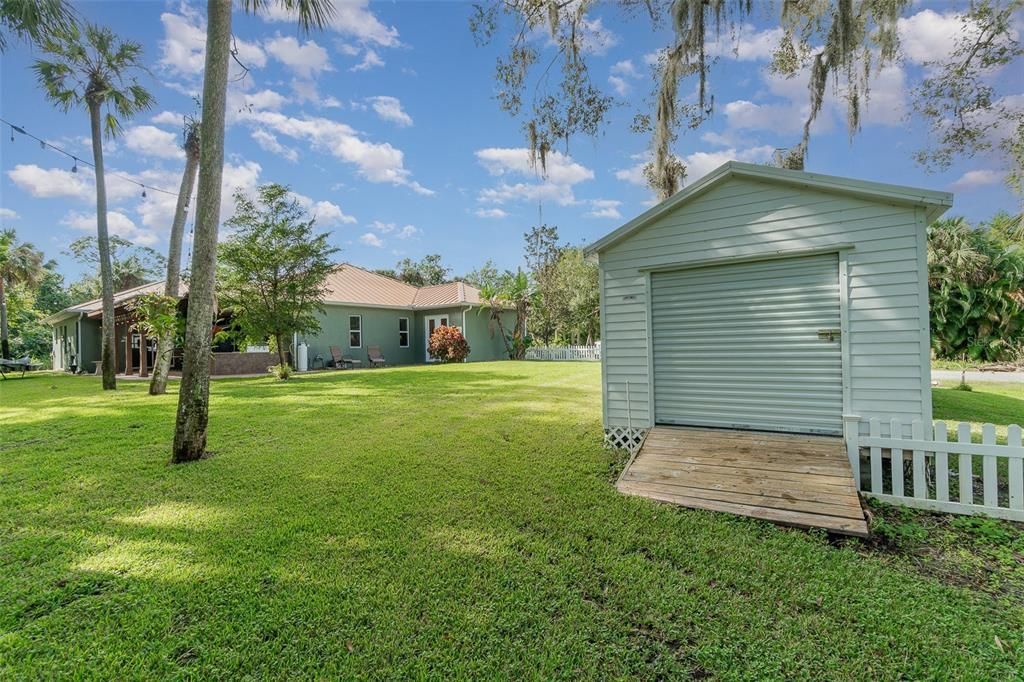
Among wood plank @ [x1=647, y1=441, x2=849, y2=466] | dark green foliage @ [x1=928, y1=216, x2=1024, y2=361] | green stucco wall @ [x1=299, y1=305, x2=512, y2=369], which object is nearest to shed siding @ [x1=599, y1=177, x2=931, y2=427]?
wood plank @ [x1=647, y1=441, x2=849, y2=466]

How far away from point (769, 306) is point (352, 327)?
16534 mm

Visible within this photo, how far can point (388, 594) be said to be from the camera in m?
2.40

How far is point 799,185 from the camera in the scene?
4.33 meters

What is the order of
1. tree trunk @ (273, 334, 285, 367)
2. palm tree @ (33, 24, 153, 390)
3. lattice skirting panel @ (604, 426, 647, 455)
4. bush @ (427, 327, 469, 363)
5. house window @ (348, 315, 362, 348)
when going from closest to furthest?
lattice skirting panel @ (604, 426, 647, 455), palm tree @ (33, 24, 153, 390), tree trunk @ (273, 334, 285, 367), house window @ (348, 315, 362, 348), bush @ (427, 327, 469, 363)

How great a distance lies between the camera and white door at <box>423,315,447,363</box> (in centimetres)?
1984

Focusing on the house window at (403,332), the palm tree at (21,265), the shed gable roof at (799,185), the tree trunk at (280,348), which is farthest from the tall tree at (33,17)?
the palm tree at (21,265)

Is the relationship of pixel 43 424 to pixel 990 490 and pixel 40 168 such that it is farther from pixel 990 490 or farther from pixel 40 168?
pixel 990 490

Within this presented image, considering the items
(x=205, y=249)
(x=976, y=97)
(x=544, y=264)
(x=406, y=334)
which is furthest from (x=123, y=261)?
(x=976, y=97)

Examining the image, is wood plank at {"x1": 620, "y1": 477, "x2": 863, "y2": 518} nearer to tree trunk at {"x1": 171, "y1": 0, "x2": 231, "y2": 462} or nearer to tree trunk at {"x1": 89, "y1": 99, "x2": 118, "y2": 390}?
tree trunk at {"x1": 171, "y1": 0, "x2": 231, "y2": 462}

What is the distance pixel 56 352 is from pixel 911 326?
100 feet

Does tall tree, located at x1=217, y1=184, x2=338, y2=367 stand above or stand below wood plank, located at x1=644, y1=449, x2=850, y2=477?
above

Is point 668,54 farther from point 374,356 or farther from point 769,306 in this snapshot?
point 374,356

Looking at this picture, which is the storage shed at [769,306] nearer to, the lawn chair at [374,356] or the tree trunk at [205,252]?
the tree trunk at [205,252]

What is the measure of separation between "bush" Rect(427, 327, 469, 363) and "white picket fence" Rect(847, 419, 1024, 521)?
1544 cm
